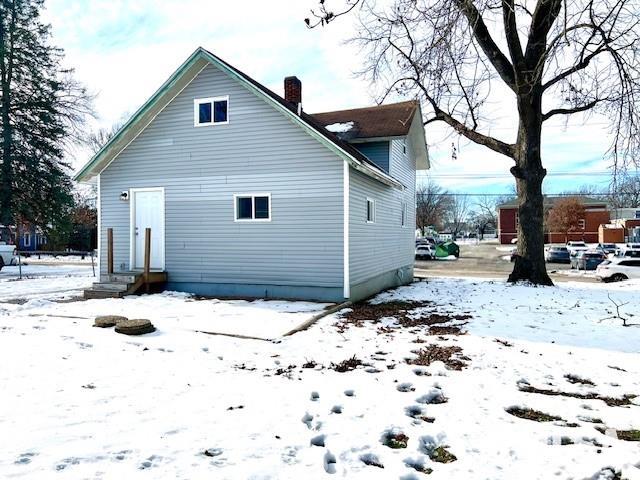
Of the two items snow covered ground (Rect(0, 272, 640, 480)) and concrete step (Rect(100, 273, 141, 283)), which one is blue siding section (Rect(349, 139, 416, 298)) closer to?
snow covered ground (Rect(0, 272, 640, 480))

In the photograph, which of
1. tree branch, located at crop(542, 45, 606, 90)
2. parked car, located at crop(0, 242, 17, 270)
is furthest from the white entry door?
parked car, located at crop(0, 242, 17, 270)

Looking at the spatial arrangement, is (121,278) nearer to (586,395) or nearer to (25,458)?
(25,458)

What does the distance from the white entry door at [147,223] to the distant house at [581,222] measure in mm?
55649

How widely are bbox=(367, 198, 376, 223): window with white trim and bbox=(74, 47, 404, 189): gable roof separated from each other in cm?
74

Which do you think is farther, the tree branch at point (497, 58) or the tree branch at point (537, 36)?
the tree branch at point (497, 58)

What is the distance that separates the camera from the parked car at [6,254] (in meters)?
23.0

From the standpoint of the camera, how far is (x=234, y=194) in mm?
11594

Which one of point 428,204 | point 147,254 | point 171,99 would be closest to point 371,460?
point 147,254

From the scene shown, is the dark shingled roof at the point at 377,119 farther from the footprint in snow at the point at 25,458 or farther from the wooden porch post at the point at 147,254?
the footprint in snow at the point at 25,458

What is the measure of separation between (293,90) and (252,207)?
5.87 m

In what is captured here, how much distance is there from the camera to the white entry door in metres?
12.4

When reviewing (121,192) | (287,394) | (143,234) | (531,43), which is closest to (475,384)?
(287,394)

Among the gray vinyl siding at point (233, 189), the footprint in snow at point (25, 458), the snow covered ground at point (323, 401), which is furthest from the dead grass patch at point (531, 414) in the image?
the gray vinyl siding at point (233, 189)

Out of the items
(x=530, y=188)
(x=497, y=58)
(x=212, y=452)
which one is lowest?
(x=212, y=452)
